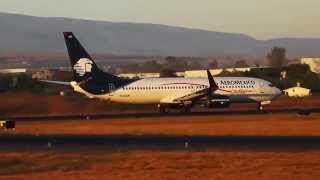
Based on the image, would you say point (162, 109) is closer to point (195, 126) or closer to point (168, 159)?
point (195, 126)

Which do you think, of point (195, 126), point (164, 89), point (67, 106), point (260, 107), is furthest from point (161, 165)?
point (67, 106)

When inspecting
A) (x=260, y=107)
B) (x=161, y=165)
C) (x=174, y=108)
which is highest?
(x=161, y=165)

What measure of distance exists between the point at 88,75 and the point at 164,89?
8.42 meters

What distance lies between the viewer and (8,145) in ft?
143

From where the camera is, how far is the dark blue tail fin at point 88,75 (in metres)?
87.4

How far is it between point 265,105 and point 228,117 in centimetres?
2244

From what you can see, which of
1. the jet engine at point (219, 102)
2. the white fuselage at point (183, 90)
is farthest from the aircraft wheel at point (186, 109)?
the jet engine at point (219, 102)

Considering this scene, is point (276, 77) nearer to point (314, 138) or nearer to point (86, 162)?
point (314, 138)

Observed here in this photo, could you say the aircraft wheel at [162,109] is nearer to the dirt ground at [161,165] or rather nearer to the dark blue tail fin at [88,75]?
the dark blue tail fin at [88,75]

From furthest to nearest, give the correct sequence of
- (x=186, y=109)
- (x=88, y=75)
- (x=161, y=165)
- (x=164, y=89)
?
(x=164, y=89), (x=88, y=75), (x=186, y=109), (x=161, y=165)

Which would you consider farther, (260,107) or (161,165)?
(260,107)

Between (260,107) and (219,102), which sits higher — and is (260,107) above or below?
below

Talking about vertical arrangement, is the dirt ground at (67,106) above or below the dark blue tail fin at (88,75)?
below

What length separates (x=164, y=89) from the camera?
88812 millimetres
